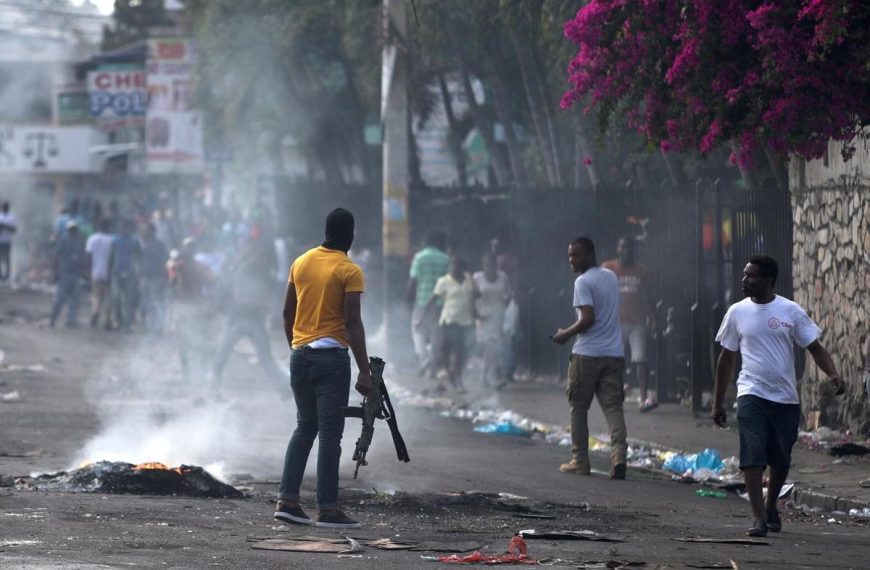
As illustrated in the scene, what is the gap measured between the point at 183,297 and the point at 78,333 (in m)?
8.32

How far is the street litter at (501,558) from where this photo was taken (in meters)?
7.42

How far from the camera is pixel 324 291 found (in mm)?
8820

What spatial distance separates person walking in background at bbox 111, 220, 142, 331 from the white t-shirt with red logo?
18676 mm

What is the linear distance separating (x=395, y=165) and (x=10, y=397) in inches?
248

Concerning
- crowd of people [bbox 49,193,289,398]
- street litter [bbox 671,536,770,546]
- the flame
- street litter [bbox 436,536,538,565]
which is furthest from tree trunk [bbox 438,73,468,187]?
street litter [bbox 436,536,538,565]

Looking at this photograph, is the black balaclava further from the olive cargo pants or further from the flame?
the olive cargo pants

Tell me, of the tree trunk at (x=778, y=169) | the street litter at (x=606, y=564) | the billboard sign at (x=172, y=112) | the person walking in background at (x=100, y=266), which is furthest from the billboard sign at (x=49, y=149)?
the street litter at (x=606, y=564)

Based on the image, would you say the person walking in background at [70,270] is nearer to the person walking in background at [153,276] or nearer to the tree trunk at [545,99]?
the person walking in background at [153,276]

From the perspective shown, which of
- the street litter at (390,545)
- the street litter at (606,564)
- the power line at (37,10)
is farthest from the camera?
the power line at (37,10)

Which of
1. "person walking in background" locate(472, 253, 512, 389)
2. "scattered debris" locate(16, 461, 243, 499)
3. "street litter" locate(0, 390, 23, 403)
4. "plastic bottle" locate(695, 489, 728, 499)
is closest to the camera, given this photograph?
"scattered debris" locate(16, 461, 243, 499)

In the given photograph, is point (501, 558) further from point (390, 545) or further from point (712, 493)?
point (712, 493)

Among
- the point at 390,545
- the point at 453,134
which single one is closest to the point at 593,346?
the point at 390,545

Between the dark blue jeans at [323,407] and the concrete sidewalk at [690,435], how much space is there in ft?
11.4

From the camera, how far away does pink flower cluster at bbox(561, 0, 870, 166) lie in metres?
12.5
